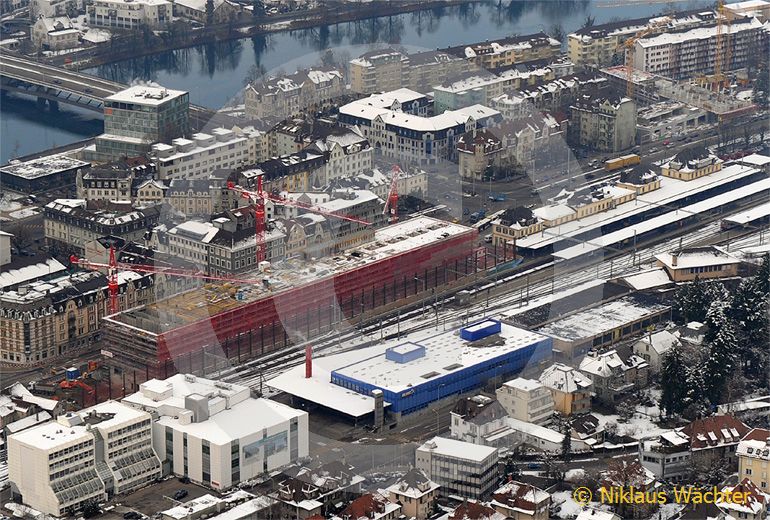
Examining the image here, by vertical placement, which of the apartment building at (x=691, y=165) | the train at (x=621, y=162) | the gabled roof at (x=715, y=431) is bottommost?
the gabled roof at (x=715, y=431)

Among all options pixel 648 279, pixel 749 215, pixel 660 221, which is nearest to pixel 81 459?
pixel 648 279

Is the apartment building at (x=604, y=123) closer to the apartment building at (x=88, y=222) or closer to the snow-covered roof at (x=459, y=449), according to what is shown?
the apartment building at (x=88, y=222)

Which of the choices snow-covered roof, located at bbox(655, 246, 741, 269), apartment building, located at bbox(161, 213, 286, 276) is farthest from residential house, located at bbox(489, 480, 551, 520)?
snow-covered roof, located at bbox(655, 246, 741, 269)

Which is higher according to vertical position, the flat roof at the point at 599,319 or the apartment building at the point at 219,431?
the flat roof at the point at 599,319

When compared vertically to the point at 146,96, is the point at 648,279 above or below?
below

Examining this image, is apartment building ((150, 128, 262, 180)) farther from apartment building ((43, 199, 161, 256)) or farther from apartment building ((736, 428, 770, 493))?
apartment building ((736, 428, 770, 493))

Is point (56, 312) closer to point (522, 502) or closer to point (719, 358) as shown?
point (522, 502)

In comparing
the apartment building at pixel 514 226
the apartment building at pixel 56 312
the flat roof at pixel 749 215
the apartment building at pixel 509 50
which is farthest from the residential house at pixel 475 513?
the apartment building at pixel 509 50
